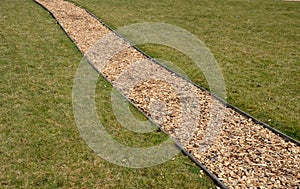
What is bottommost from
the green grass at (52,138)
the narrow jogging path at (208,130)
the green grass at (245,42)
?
the green grass at (52,138)

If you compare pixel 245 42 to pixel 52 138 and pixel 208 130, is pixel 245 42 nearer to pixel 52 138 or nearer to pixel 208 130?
pixel 208 130

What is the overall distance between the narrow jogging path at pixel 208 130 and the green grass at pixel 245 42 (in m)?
0.65

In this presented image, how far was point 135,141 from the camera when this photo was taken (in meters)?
6.99

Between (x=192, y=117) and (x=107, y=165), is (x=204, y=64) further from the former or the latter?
(x=107, y=165)

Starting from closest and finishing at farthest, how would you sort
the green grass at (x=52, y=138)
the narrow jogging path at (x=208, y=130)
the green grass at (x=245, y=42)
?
the green grass at (x=52, y=138), the narrow jogging path at (x=208, y=130), the green grass at (x=245, y=42)

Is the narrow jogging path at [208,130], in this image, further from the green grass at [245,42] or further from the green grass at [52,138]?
the green grass at [245,42]

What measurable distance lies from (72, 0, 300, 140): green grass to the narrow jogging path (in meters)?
0.65

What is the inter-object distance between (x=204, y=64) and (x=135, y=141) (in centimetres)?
493

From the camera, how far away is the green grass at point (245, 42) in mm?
8594

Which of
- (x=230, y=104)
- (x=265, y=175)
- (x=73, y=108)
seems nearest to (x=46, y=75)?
(x=73, y=108)

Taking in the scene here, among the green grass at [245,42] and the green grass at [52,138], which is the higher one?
the green grass at [245,42]

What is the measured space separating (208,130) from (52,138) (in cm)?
354

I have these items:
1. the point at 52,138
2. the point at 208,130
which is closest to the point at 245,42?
the point at 208,130

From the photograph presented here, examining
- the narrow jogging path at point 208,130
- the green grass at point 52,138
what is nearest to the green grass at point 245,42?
the narrow jogging path at point 208,130
